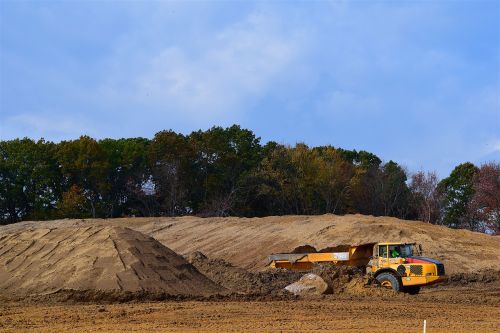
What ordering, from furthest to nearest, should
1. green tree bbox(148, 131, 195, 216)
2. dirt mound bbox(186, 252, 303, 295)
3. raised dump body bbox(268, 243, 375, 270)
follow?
green tree bbox(148, 131, 195, 216) < raised dump body bbox(268, 243, 375, 270) < dirt mound bbox(186, 252, 303, 295)

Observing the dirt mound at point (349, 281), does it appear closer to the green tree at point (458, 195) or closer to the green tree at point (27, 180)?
the green tree at point (27, 180)

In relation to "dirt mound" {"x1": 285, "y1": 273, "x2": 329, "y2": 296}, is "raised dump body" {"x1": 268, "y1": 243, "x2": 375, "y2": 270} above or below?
above

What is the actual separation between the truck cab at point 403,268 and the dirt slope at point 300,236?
7853mm

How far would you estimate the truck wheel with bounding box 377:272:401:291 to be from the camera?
84.0 ft

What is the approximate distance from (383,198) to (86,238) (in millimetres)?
41397

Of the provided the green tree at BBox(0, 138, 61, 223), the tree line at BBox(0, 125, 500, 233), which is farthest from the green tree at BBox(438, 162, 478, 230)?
the green tree at BBox(0, 138, 61, 223)

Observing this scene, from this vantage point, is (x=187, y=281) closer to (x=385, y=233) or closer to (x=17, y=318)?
(x=17, y=318)

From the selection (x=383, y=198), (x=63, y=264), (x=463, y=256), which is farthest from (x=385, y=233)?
(x=383, y=198)

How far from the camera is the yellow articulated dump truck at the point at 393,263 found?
25188 mm

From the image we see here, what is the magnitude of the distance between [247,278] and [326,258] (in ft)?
10.6

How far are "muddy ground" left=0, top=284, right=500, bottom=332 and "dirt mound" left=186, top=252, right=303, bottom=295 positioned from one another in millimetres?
3276

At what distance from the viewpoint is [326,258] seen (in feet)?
93.3

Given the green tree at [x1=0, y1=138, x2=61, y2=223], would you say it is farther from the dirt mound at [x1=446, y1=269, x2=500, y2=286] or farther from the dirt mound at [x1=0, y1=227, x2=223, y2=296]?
the dirt mound at [x1=446, y1=269, x2=500, y2=286]

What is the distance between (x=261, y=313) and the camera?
1891cm
